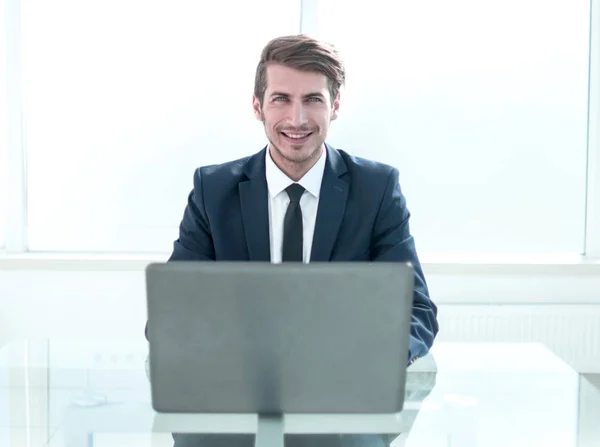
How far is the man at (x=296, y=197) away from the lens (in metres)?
2.20

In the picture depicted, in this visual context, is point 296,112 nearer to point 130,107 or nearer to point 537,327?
point 130,107

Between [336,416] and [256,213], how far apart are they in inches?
38.7

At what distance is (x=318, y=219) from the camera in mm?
2191

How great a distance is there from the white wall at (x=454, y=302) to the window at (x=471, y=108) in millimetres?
206

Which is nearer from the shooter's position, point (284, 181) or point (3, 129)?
point (284, 181)

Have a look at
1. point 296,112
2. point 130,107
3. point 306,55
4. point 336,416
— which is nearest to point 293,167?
point 296,112

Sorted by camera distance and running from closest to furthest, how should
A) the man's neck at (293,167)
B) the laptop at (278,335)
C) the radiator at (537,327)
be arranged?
the laptop at (278,335), the man's neck at (293,167), the radiator at (537,327)

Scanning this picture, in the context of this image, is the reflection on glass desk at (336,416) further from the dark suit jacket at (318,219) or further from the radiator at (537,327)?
the radiator at (537,327)

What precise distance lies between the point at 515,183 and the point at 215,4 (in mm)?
1592

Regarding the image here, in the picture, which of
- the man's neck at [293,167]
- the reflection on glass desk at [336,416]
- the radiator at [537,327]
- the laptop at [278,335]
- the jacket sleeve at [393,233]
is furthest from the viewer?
the radiator at [537,327]

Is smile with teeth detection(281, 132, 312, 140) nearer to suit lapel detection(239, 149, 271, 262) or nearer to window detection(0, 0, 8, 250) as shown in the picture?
suit lapel detection(239, 149, 271, 262)

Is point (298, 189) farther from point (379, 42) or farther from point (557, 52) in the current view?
point (557, 52)

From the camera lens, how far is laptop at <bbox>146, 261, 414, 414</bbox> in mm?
1190

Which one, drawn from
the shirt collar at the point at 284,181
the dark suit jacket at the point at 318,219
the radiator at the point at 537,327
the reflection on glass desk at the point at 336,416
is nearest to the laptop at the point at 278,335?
the reflection on glass desk at the point at 336,416
